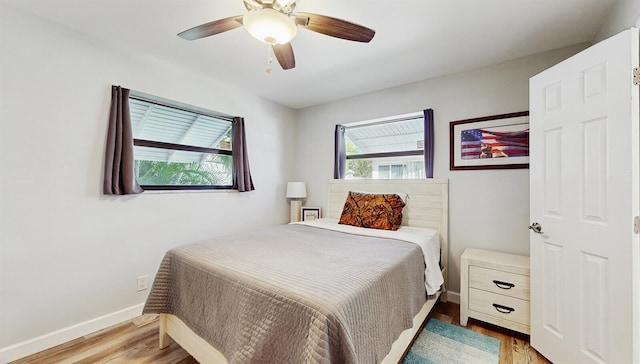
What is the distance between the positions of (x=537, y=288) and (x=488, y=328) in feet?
1.99

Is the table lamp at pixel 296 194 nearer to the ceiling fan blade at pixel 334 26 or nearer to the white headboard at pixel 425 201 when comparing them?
the white headboard at pixel 425 201

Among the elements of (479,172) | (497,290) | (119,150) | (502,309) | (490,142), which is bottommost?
(502,309)

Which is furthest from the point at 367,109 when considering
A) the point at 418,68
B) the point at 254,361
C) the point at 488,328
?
the point at 254,361

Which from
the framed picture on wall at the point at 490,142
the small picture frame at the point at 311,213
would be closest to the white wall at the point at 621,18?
the framed picture on wall at the point at 490,142

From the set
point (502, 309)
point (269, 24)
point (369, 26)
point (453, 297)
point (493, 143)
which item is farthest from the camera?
point (453, 297)

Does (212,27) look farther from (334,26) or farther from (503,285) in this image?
(503,285)

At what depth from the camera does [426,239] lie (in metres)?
2.20

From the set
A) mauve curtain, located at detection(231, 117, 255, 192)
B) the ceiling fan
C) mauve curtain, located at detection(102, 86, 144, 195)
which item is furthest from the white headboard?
mauve curtain, located at detection(102, 86, 144, 195)

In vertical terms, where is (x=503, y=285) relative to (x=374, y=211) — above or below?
below

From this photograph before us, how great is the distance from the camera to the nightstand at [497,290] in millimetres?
1960

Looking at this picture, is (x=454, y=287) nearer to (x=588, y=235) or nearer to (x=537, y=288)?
(x=537, y=288)

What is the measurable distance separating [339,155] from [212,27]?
228cm

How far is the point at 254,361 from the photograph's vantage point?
3.61 ft

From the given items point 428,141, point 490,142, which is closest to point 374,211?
point 428,141
